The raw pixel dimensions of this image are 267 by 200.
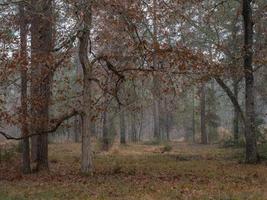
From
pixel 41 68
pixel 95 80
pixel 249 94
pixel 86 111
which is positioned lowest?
pixel 86 111

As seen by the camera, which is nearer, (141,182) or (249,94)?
(141,182)

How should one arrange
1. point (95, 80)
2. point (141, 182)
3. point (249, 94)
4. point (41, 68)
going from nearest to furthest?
point (141, 182) → point (41, 68) → point (95, 80) → point (249, 94)

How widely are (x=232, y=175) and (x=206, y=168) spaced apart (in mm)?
2763

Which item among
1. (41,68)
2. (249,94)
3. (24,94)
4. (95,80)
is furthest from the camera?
(249,94)

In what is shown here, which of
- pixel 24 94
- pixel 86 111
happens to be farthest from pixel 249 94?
pixel 24 94

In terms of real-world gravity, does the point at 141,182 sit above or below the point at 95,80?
below

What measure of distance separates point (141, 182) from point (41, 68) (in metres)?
5.26

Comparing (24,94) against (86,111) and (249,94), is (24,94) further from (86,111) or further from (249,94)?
(249,94)

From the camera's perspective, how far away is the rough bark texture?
15861mm

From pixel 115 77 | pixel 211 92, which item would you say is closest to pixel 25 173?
pixel 115 77

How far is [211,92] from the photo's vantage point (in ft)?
125

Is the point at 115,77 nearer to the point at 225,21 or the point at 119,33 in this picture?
the point at 119,33

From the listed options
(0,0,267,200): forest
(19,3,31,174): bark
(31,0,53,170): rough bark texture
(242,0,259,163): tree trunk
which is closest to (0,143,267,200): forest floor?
(0,0,267,200): forest

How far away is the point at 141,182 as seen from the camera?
14.9 m
